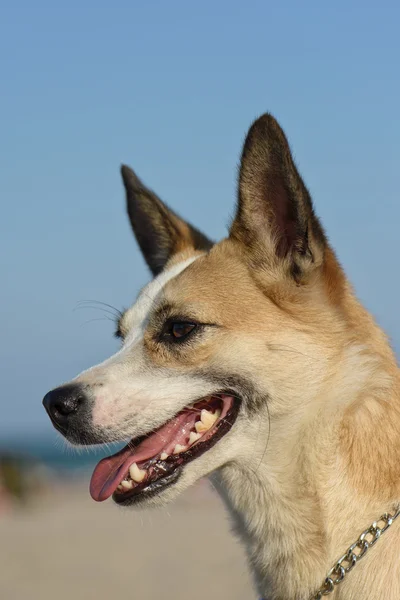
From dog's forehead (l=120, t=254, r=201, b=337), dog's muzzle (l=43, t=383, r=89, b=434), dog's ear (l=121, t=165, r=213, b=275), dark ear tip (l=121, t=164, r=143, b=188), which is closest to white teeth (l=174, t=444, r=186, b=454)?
dog's muzzle (l=43, t=383, r=89, b=434)

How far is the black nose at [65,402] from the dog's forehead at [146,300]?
65 cm

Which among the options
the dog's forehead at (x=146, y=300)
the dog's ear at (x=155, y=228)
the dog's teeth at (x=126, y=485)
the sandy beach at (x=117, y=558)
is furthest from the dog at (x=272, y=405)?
the sandy beach at (x=117, y=558)

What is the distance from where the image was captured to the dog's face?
4121 millimetres

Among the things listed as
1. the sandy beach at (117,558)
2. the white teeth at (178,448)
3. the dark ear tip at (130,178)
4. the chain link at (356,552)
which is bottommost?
the sandy beach at (117,558)

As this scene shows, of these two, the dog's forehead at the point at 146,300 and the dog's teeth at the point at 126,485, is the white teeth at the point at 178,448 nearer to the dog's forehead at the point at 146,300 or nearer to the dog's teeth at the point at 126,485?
the dog's teeth at the point at 126,485

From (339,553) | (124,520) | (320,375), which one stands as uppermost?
(320,375)

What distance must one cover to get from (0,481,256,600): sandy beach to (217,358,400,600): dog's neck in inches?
173

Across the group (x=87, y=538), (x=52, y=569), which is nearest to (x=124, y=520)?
(x=87, y=538)

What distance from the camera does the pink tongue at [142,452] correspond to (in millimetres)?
4191

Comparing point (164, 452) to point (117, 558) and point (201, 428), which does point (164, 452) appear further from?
point (117, 558)

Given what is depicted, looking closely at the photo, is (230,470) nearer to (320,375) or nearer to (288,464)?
(288,464)

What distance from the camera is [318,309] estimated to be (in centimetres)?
420

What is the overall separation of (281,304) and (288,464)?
0.75 m

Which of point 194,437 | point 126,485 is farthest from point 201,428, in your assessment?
point 126,485
